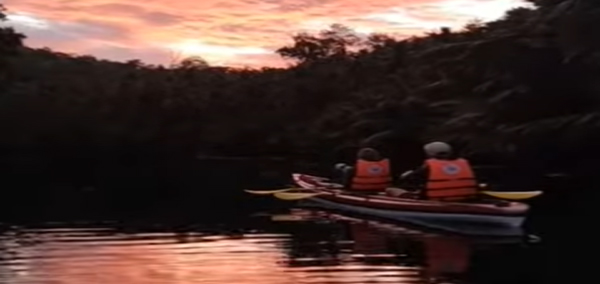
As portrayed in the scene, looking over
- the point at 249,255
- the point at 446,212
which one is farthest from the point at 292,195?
the point at 249,255

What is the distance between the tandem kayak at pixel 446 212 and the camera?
18.5 m

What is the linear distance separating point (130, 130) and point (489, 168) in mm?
28402

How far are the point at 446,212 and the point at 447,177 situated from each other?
79cm

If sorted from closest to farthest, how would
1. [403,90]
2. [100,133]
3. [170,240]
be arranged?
[170,240]
[403,90]
[100,133]

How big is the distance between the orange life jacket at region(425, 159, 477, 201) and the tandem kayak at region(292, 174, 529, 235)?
30 cm

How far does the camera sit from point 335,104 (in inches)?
2366

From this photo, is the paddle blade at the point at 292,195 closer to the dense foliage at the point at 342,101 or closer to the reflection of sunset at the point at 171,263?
the reflection of sunset at the point at 171,263

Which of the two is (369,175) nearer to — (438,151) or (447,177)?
(438,151)

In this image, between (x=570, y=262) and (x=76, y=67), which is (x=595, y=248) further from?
(x=76, y=67)

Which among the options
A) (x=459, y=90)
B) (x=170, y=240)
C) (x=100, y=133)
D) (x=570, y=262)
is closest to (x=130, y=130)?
(x=100, y=133)

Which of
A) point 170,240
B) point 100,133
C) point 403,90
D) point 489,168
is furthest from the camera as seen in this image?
point 100,133

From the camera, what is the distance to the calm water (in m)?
14.5

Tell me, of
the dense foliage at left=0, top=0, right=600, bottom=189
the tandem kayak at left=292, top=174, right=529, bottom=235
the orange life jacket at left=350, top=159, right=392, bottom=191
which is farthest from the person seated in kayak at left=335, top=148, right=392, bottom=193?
the dense foliage at left=0, top=0, right=600, bottom=189

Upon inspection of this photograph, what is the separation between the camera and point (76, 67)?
85625 mm
